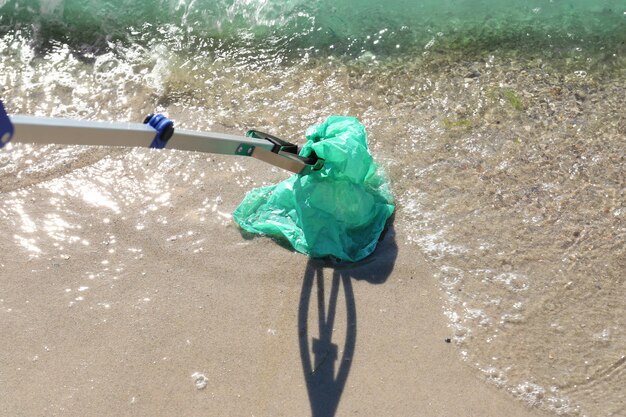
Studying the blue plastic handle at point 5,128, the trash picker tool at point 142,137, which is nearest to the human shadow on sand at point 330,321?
the trash picker tool at point 142,137

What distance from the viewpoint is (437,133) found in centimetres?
388

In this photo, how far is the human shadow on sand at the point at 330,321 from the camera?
282 centimetres

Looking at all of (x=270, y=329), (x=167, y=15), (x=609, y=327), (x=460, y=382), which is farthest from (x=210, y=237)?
(x=167, y=15)

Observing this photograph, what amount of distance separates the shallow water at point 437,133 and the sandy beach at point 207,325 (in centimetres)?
6

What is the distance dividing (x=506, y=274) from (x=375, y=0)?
2.63 meters

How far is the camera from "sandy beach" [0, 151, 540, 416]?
2791mm

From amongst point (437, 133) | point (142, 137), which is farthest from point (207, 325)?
point (437, 133)

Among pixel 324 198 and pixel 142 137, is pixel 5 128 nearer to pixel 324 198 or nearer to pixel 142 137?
pixel 142 137

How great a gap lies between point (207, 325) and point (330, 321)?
0.53m

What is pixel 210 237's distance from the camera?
3355mm

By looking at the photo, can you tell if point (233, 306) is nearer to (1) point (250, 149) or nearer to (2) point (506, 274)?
(1) point (250, 149)

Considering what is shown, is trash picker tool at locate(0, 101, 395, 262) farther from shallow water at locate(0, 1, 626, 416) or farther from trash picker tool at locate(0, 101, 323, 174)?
shallow water at locate(0, 1, 626, 416)

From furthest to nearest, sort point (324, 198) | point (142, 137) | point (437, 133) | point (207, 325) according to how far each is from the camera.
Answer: point (437, 133) < point (324, 198) < point (207, 325) < point (142, 137)

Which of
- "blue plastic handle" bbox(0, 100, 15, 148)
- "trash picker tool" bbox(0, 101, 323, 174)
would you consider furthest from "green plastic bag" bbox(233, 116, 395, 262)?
"blue plastic handle" bbox(0, 100, 15, 148)
